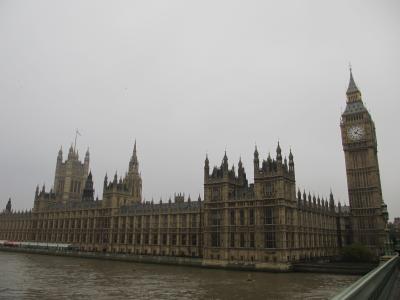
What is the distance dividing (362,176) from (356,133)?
13.7 meters

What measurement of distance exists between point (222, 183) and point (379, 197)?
169 ft

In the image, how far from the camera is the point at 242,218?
8031 centimetres

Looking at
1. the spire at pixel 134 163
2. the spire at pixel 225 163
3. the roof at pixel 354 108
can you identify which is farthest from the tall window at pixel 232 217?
the spire at pixel 134 163

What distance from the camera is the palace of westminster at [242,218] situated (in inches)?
3029

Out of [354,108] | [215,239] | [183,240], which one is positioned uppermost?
[354,108]

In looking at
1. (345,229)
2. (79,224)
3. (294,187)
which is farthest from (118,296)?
(79,224)

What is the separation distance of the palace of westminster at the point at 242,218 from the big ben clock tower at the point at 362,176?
0.91 ft

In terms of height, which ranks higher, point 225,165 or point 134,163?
point 134,163

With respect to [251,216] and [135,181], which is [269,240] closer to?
[251,216]

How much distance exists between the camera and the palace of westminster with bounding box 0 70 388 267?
252 ft

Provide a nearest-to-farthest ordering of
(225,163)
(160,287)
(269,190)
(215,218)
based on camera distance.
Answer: (160,287) → (269,190) → (215,218) → (225,163)

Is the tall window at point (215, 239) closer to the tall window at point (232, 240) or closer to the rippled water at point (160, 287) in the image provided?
the tall window at point (232, 240)

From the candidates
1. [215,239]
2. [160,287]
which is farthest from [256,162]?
[160,287]

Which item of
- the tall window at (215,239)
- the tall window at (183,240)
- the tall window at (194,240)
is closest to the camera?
the tall window at (215,239)
